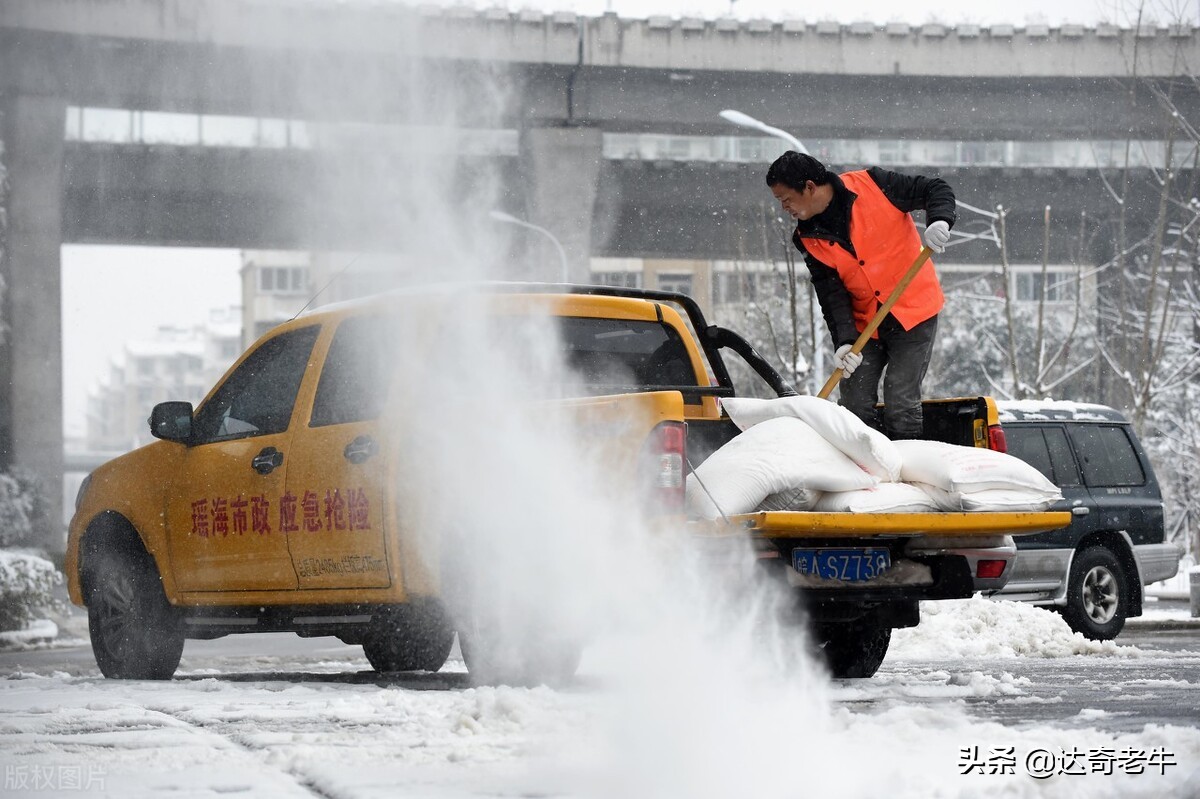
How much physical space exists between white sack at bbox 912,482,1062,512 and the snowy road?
2.62ft

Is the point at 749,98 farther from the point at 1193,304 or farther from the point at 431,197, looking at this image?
the point at 431,197

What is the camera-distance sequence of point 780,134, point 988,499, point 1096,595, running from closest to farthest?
1. point 988,499
2. point 1096,595
3. point 780,134

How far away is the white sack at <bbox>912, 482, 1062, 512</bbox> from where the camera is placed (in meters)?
6.91

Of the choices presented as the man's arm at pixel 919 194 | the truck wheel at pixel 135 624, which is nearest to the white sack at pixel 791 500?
the man's arm at pixel 919 194

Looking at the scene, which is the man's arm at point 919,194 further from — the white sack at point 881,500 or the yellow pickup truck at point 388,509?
the white sack at point 881,500

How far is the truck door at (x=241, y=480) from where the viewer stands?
8055mm

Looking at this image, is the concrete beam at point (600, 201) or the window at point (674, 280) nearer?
the concrete beam at point (600, 201)

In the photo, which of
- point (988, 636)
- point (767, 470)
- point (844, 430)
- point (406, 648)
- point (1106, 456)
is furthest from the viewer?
point (1106, 456)

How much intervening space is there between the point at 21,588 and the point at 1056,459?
1008cm

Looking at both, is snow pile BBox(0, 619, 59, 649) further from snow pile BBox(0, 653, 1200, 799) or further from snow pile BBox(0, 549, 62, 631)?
snow pile BBox(0, 653, 1200, 799)

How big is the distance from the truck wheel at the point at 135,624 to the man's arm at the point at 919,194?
160 inches

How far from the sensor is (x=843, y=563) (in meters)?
6.86

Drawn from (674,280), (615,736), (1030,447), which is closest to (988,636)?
(1030,447)

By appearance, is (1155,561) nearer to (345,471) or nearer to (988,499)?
(988,499)
